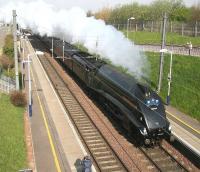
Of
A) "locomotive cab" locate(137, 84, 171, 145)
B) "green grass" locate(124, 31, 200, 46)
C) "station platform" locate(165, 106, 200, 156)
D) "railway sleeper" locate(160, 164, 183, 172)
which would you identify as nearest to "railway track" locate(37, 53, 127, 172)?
"railway sleeper" locate(160, 164, 183, 172)

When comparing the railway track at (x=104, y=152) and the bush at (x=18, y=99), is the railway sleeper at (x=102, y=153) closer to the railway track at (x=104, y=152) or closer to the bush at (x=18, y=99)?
the railway track at (x=104, y=152)

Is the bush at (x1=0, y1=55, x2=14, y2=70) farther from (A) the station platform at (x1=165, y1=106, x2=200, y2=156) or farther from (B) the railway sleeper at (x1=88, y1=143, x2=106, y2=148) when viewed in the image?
(B) the railway sleeper at (x1=88, y1=143, x2=106, y2=148)

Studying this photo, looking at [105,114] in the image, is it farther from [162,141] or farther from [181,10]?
[181,10]

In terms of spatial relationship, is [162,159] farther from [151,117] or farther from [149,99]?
[149,99]

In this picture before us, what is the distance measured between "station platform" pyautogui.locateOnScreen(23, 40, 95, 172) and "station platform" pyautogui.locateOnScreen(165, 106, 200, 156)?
704cm

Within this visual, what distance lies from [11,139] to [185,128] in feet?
41.6

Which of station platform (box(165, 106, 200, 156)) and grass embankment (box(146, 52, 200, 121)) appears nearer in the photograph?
station platform (box(165, 106, 200, 156))

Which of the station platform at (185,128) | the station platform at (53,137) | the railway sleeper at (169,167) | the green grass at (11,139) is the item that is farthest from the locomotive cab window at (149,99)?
the green grass at (11,139)

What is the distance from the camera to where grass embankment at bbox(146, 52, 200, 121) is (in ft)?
96.0

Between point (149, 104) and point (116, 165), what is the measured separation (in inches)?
170

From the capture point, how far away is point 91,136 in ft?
75.5

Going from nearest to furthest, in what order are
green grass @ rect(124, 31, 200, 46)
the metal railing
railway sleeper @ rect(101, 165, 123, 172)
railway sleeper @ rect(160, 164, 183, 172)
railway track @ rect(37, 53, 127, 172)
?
railway sleeper @ rect(101, 165, 123, 172)
railway sleeper @ rect(160, 164, 183, 172)
railway track @ rect(37, 53, 127, 172)
the metal railing
green grass @ rect(124, 31, 200, 46)

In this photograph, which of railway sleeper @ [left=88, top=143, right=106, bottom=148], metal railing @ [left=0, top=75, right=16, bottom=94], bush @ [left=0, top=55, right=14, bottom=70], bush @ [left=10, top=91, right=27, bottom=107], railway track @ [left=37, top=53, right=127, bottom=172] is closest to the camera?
railway track @ [left=37, top=53, right=127, bottom=172]

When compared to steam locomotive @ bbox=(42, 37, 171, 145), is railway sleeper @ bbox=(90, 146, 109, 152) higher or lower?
lower
